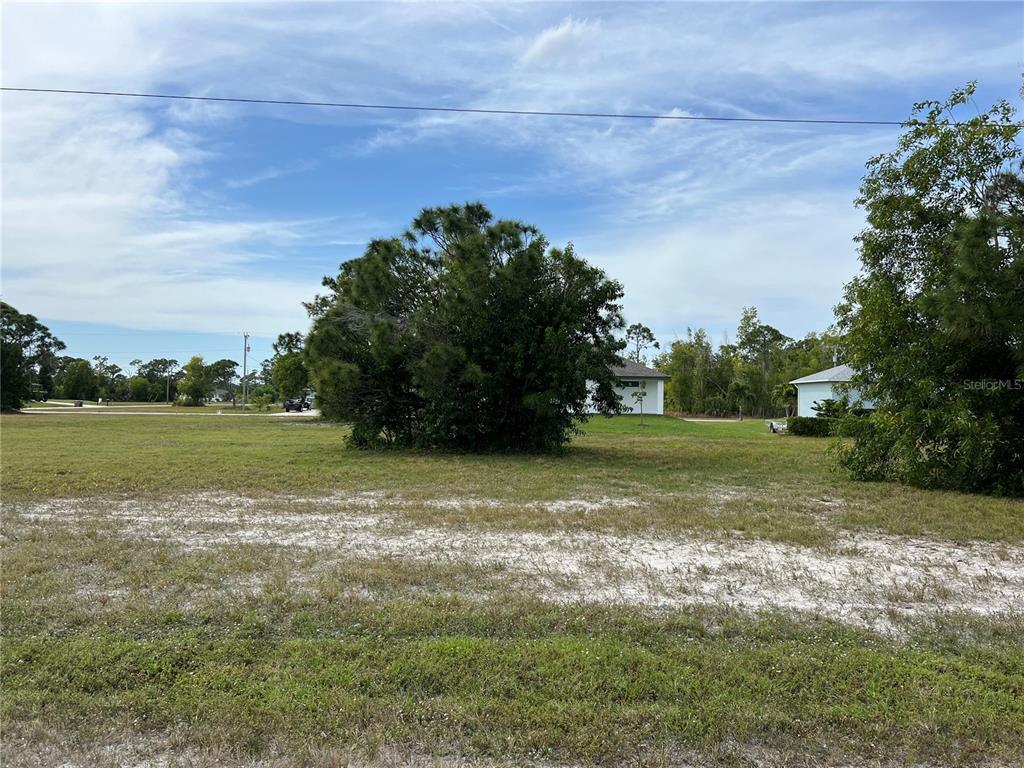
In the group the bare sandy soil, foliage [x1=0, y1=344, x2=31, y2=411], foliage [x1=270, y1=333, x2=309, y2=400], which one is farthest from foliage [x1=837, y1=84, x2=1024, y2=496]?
foliage [x1=0, y1=344, x2=31, y2=411]

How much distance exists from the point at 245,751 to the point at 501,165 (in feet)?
42.2

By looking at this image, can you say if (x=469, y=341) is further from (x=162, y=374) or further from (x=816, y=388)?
(x=162, y=374)

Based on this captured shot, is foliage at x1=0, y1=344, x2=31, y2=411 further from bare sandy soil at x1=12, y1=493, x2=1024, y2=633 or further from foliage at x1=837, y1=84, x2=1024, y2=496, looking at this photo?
foliage at x1=837, y1=84, x2=1024, y2=496

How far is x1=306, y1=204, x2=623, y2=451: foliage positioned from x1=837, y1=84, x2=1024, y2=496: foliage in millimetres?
6148

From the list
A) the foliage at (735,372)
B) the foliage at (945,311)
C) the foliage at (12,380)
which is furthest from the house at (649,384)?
the foliage at (12,380)

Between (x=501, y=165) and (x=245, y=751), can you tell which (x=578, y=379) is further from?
(x=245, y=751)

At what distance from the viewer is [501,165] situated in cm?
1377

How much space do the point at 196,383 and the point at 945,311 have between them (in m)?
61.9

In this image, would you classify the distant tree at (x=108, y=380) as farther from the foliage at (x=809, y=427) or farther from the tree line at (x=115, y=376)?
the foliage at (x=809, y=427)

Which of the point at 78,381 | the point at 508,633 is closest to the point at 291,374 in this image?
the point at 508,633

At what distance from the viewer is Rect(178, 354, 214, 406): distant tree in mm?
59500

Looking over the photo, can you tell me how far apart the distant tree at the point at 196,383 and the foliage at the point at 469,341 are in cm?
4932

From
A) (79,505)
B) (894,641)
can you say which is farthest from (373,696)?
(79,505)

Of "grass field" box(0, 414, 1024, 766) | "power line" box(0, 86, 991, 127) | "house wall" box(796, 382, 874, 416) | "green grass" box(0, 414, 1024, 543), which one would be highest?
"power line" box(0, 86, 991, 127)
